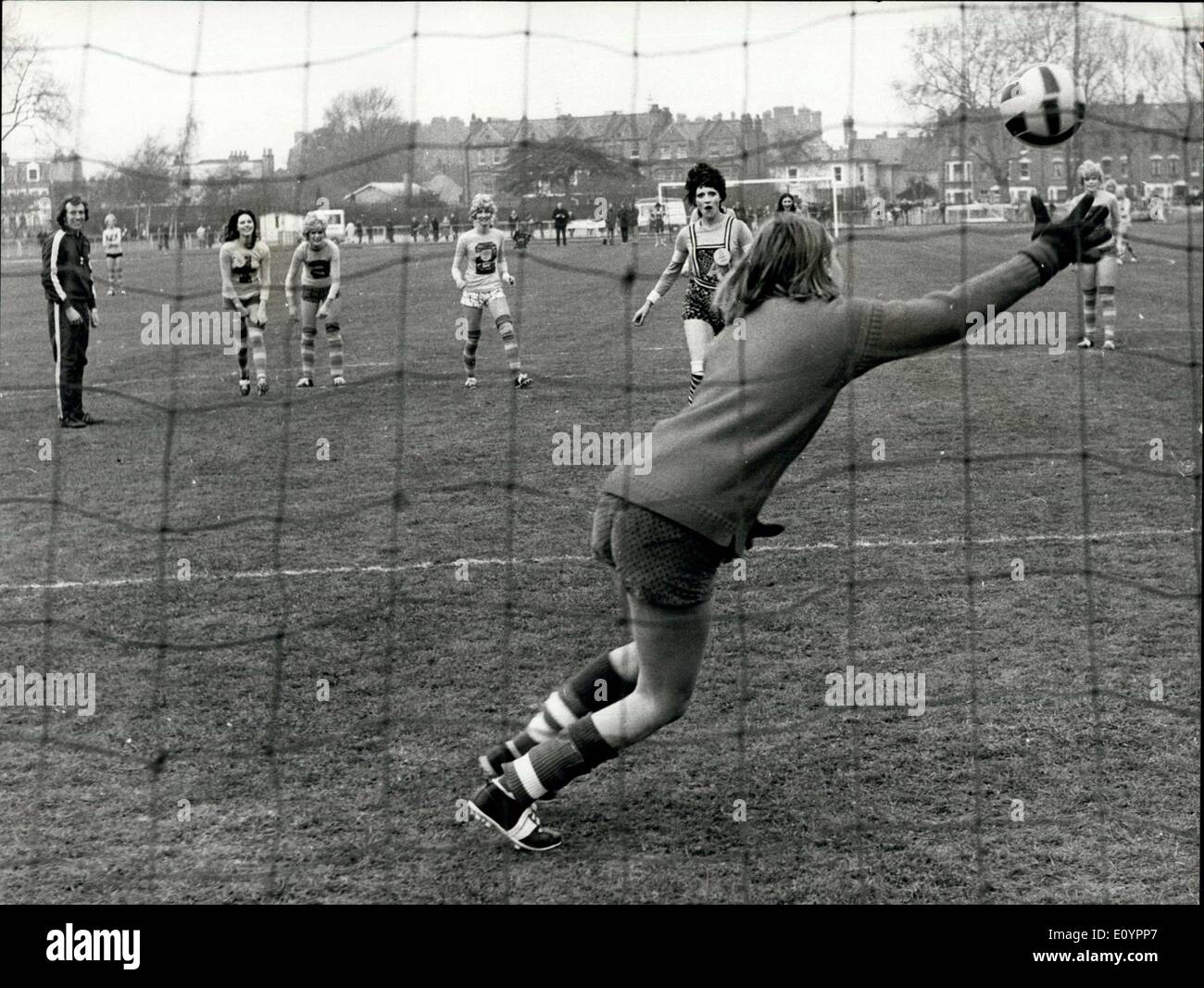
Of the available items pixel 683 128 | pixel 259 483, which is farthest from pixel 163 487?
pixel 683 128

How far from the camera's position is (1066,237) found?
4.14m

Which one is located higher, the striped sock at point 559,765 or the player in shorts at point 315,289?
the player in shorts at point 315,289

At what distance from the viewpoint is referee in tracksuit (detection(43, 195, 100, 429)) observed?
11719 millimetres

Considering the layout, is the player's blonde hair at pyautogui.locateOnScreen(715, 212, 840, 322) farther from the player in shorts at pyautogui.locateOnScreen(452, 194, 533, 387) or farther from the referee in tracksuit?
the player in shorts at pyautogui.locateOnScreen(452, 194, 533, 387)

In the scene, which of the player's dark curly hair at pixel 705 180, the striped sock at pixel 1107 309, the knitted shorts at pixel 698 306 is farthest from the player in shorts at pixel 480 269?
the striped sock at pixel 1107 309

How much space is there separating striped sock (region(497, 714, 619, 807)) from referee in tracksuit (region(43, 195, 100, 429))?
823 centimetres

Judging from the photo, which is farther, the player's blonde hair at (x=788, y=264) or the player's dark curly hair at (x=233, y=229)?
the player's dark curly hair at (x=233, y=229)

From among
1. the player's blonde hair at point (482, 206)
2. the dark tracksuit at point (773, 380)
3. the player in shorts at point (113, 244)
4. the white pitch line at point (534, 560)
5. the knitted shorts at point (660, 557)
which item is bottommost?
the white pitch line at point (534, 560)

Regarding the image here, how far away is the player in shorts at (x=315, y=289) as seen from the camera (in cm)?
1377

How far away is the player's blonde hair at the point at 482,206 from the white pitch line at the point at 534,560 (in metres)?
6.89

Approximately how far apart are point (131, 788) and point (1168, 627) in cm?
423

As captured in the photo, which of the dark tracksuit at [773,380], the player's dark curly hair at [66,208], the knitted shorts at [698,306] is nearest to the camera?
the dark tracksuit at [773,380]

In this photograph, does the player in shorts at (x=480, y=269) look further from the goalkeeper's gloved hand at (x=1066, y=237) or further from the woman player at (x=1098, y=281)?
the goalkeeper's gloved hand at (x=1066, y=237)
